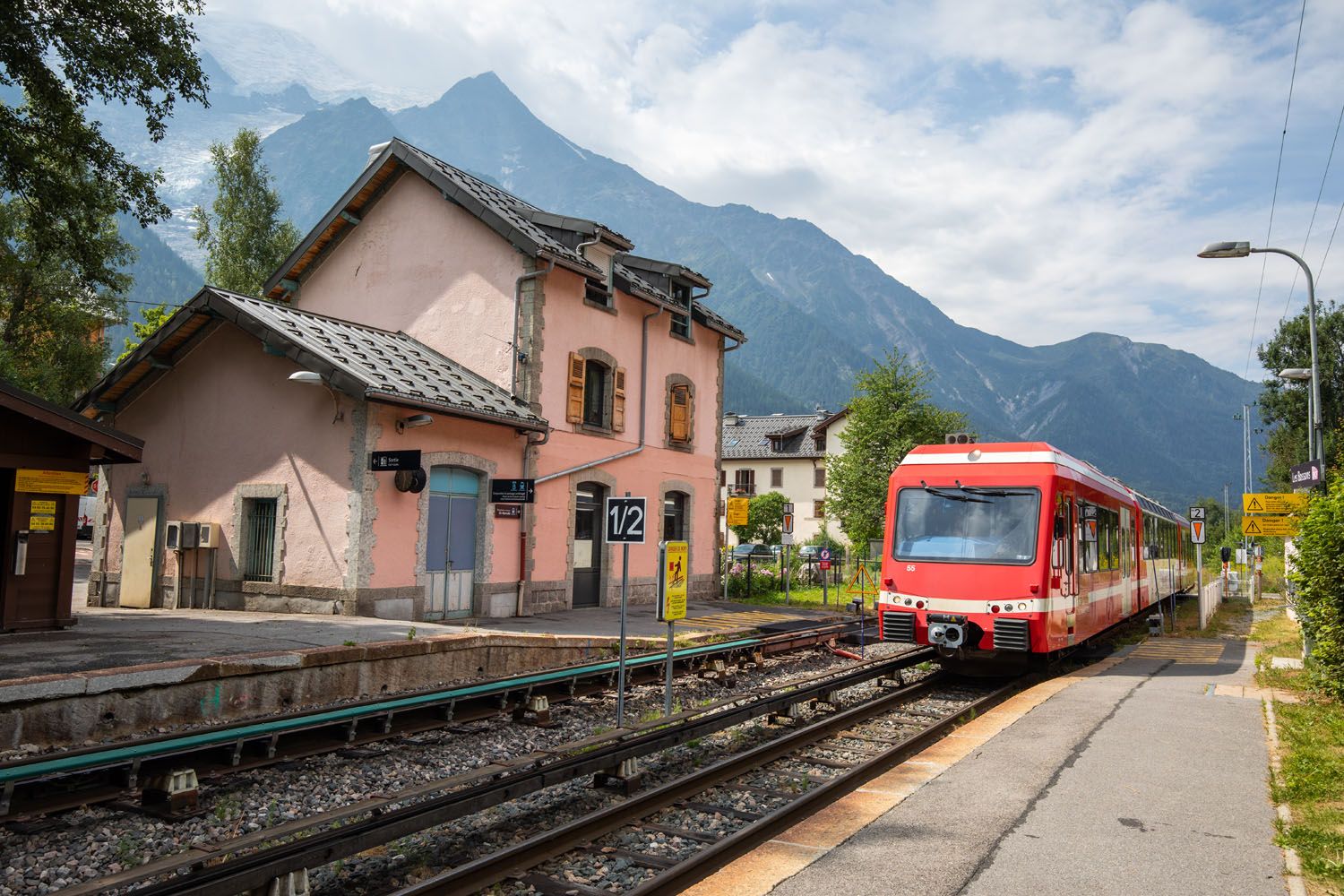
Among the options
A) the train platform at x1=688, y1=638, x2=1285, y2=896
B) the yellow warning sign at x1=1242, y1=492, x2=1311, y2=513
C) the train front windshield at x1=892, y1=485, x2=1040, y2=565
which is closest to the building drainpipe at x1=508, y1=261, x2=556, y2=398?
the train front windshield at x1=892, y1=485, x2=1040, y2=565

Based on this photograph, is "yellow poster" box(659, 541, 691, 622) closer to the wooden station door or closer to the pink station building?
the pink station building

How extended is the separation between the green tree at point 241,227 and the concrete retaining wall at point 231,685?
2819cm

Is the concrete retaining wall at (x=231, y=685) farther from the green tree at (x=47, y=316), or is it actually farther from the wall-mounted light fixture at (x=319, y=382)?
the green tree at (x=47, y=316)

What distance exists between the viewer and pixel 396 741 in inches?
360

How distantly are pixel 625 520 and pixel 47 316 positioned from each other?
28653mm

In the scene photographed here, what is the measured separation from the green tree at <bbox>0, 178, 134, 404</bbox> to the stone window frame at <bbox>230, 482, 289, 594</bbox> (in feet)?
47.2

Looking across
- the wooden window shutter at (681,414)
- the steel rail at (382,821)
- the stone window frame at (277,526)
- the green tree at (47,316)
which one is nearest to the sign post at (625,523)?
the steel rail at (382,821)

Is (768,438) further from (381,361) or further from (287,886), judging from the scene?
(287,886)

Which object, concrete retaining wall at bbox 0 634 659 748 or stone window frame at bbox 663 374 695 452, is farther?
stone window frame at bbox 663 374 695 452

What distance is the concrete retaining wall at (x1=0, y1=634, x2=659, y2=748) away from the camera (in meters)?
8.43

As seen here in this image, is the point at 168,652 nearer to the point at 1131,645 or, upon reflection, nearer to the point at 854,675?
the point at 854,675

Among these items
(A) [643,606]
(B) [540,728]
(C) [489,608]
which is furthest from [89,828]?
(A) [643,606]

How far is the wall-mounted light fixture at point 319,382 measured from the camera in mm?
14977

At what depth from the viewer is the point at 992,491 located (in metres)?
12.8
